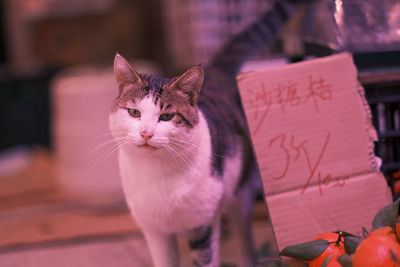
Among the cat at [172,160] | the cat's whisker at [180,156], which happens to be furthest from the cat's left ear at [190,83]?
the cat's whisker at [180,156]

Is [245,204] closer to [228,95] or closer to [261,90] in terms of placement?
[228,95]

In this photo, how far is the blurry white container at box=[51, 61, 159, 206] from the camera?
1914 millimetres

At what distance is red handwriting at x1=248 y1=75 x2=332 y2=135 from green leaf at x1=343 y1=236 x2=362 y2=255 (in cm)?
31

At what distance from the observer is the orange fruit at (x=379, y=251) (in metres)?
0.75

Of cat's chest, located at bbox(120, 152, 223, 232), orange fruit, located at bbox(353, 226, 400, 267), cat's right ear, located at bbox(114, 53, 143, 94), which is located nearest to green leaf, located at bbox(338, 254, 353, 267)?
orange fruit, located at bbox(353, 226, 400, 267)

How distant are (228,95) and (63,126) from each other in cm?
101

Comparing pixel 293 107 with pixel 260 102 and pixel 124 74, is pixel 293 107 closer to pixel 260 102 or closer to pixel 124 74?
pixel 260 102

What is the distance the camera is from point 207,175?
1.00 metres

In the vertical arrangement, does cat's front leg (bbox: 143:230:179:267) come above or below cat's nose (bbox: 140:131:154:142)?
below

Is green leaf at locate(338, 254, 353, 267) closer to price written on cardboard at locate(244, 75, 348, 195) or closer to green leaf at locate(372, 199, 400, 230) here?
green leaf at locate(372, 199, 400, 230)

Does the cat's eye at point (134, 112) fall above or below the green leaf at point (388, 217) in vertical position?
above

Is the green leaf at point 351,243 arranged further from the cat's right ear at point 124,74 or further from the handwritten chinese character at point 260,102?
the cat's right ear at point 124,74

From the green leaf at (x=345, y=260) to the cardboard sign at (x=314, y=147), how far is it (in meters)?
0.17

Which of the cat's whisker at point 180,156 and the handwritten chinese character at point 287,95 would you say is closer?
the cat's whisker at point 180,156
